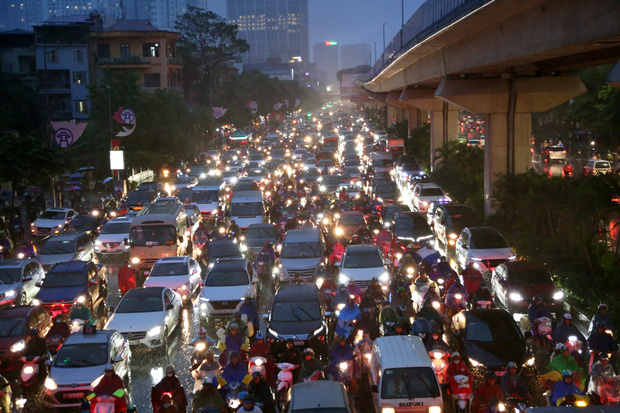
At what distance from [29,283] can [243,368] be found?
36.8 ft

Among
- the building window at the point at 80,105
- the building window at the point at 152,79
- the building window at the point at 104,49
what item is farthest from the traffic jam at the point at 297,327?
the building window at the point at 104,49

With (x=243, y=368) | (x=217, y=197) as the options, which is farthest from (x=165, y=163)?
(x=243, y=368)

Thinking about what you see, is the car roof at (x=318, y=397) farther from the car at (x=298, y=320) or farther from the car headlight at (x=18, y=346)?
the car headlight at (x=18, y=346)

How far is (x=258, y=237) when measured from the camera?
2756 centimetres

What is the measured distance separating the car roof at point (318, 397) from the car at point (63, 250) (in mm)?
17349

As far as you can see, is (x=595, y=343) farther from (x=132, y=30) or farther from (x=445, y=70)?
(x=132, y=30)

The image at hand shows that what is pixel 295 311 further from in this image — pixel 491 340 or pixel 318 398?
pixel 318 398

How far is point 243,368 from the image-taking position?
41.4 ft

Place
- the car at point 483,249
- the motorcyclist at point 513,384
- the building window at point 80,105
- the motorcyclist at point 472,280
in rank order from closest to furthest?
the motorcyclist at point 513,384, the motorcyclist at point 472,280, the car at point 483,249, the building window at point 80,105

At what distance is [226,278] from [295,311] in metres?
4.39

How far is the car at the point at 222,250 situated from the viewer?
24.7 m

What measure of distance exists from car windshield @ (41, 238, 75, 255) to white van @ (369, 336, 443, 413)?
1747 centimetres

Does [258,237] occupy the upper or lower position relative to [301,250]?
lower

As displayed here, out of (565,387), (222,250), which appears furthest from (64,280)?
(565,387)
